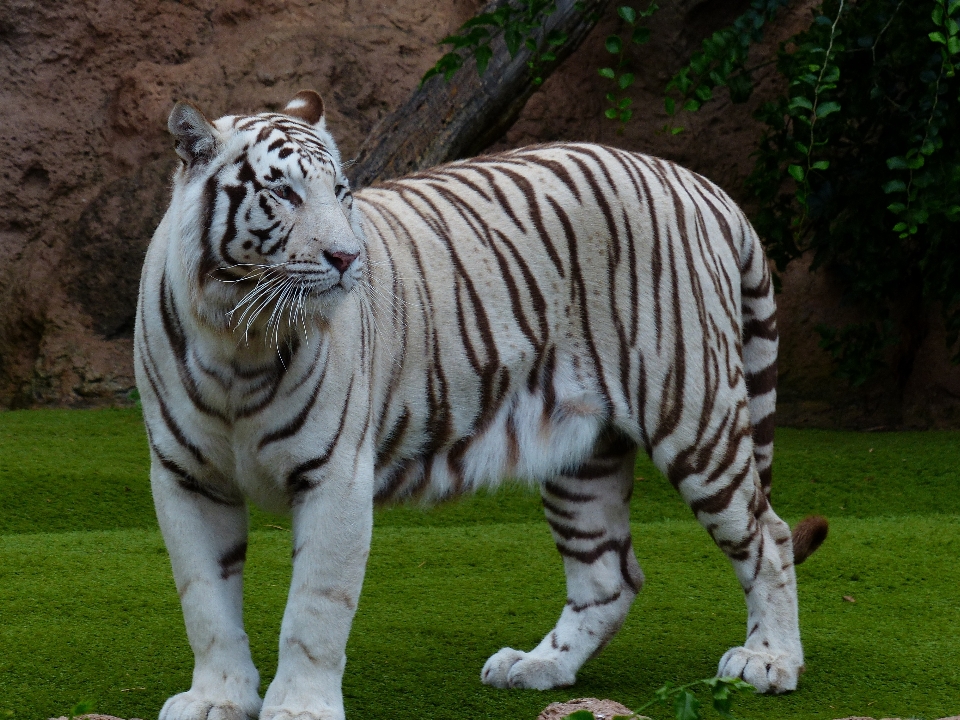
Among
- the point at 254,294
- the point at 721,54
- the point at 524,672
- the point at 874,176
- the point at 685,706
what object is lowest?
the point at 524,672

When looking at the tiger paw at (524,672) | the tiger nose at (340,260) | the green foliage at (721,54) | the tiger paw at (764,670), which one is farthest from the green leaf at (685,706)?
the green foliage at (721,54)

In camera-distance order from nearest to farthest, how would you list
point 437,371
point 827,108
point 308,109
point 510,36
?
point 308,109 → point 437,371 → point 827,108 → point 510,36

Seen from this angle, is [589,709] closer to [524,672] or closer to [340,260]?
[524,672]

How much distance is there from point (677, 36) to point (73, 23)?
3395 mm

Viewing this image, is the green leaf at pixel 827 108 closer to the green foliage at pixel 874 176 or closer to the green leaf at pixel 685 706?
the green foliage at pixel 874 176

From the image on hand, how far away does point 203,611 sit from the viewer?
8.59 ft

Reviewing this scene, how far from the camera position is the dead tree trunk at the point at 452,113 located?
17.6 ft

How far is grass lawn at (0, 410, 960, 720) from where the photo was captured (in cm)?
304

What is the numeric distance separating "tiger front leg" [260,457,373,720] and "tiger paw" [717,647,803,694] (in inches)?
40.9

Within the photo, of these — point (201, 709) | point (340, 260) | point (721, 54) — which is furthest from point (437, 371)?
point (721, 54)

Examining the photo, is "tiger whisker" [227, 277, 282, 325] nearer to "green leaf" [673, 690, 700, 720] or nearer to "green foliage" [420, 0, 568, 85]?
"green leaf" [673, 690, 700, 720]

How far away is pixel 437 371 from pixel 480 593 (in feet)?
4.22

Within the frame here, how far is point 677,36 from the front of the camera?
6711 mm

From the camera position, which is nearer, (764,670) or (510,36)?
(764,670)
